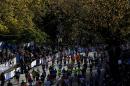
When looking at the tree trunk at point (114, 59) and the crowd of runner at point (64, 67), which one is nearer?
the crowd of runner at point (64, 67)

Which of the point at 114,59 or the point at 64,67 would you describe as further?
the point at 64,67

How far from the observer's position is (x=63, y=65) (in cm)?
4994

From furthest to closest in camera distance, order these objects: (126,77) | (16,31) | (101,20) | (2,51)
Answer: (16,31), (2,51), (101,20), (126,77)

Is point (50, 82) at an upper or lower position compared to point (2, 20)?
lower

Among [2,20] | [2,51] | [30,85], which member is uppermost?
[2,20]

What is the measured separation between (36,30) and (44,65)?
20.2 metres

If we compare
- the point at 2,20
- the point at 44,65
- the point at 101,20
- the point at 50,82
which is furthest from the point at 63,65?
the point at 2,20

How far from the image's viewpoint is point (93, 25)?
155ft

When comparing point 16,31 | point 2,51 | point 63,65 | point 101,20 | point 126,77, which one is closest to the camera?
point 126,77

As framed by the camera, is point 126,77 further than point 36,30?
No

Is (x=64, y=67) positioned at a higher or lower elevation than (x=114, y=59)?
lower

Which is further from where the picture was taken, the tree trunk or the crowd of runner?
the tree trunk

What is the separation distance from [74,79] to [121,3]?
930 cm

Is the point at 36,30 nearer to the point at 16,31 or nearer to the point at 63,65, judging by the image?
the point at 16,31
